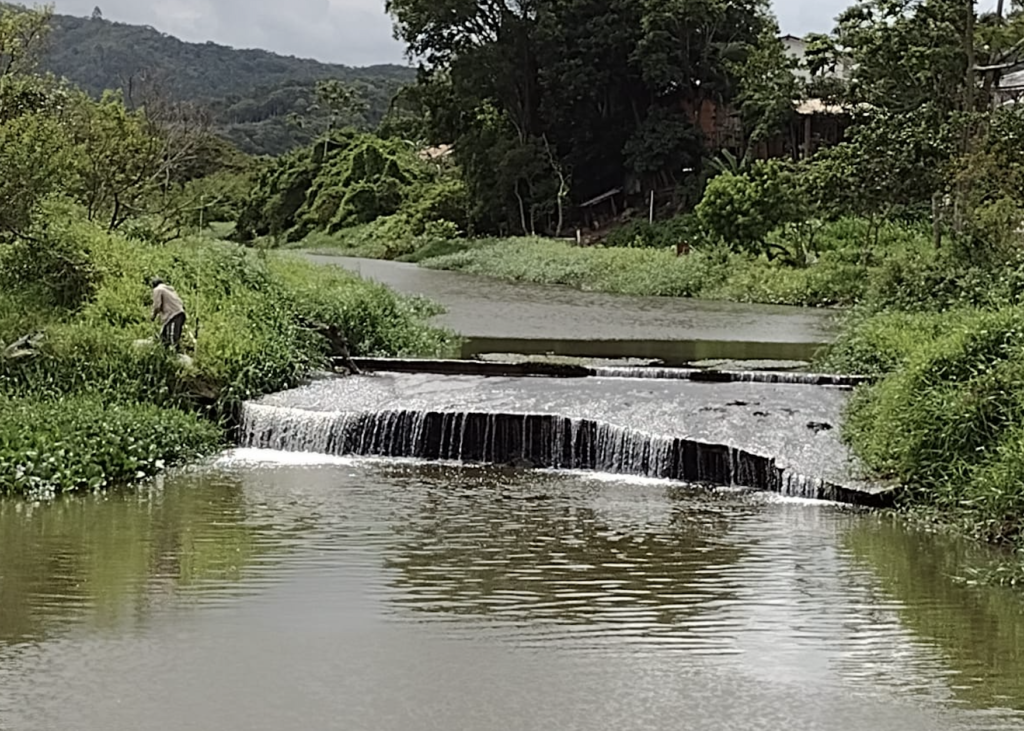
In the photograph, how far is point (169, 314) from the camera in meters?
14.9

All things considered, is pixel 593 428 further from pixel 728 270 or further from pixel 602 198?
pixel 602 198

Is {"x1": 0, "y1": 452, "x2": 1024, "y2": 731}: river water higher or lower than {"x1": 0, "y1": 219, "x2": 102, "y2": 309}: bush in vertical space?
lower

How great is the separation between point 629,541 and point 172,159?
17304mm

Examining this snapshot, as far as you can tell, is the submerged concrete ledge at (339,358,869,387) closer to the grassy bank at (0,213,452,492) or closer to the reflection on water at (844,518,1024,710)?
the grassy bank at (0,213,452,492)

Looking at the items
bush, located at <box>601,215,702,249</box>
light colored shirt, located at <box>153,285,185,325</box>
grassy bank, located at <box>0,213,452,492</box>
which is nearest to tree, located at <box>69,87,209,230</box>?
grassy bank, located at <box>0,213,452,492</box>

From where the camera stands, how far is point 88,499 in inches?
459

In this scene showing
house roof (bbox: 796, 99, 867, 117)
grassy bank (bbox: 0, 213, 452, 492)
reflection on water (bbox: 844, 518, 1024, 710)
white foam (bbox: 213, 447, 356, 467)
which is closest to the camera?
reflection on water (bbox: 844, 518, 1024, 710)

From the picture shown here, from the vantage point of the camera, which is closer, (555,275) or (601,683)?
(601,683)

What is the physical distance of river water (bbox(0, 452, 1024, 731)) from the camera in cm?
662

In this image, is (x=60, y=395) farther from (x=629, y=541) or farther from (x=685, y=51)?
(x=685, y=51)

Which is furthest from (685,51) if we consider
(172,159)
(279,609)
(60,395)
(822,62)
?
(279,609)

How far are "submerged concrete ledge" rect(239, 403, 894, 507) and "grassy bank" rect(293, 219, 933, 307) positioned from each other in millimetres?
10891

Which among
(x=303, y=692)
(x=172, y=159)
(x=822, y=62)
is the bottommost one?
(x=303, y=692)

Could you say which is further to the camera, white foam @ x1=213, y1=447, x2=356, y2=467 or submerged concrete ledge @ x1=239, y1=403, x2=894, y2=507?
white foam @ x1=213, y1=447, x2=356, y2=467
